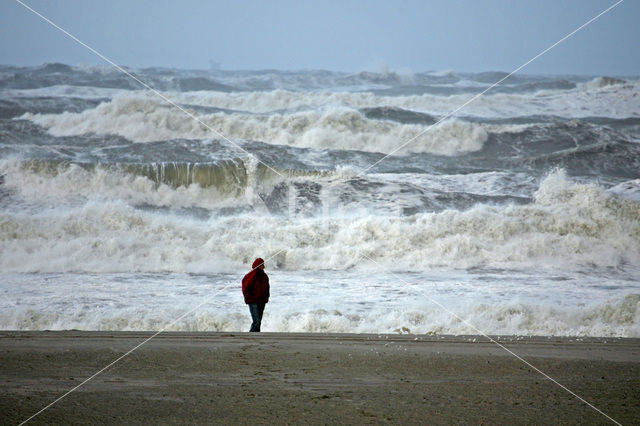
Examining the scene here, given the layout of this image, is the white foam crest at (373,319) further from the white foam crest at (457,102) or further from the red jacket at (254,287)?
the white foam crest at (457,102)

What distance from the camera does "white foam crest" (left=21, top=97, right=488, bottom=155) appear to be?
2153cm

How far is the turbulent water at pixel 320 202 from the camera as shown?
1015cm

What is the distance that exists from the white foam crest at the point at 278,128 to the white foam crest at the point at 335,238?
553 centimetres

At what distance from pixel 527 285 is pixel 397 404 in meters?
8.05

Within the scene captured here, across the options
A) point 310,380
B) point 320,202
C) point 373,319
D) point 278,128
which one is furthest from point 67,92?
point 310,380

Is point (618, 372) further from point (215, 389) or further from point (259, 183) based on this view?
point (259, 183)

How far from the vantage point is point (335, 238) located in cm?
1479

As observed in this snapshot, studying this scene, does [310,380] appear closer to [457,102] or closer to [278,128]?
[278,128]

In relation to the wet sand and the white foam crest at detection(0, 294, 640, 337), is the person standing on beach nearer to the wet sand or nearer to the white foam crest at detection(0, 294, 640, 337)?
the wet sand

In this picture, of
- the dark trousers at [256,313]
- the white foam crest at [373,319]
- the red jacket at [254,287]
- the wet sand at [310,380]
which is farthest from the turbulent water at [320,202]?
the wet sand at [310,380]

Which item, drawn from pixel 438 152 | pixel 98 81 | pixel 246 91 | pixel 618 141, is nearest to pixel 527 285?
pixel 438 152

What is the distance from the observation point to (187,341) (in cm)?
683

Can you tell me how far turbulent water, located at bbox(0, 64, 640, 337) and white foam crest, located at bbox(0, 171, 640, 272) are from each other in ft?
0.15

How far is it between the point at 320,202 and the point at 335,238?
248cm
